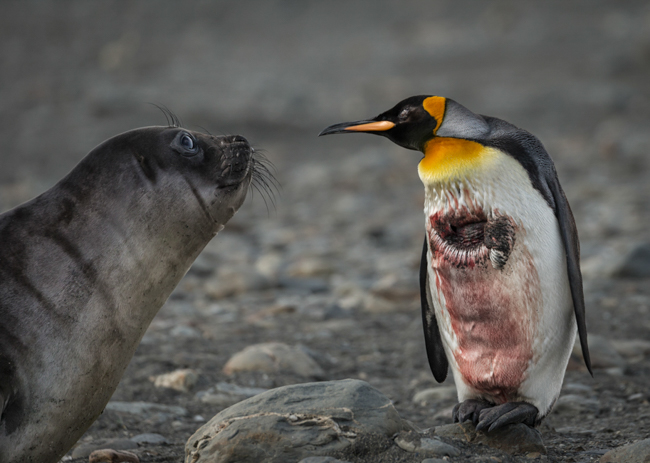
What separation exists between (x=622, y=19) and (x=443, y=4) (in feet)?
22.8

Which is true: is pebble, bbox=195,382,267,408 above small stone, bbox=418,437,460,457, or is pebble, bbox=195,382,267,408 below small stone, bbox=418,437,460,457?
below

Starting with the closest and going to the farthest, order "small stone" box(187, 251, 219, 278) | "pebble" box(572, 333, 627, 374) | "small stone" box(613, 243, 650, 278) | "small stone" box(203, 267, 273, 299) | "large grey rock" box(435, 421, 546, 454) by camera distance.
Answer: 1. "large grey rock" box(435, 421, 546, 454)
2. "pebble" box(572, 333, 627, 374)
3. "small stone" box(613, 243, 650, 278)
4. "small stone" box(203, 267, 273, 299)
5. "small stone" box(187, 251, 219, 278)

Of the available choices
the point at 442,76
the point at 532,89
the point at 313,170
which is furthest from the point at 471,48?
the point at 313,170

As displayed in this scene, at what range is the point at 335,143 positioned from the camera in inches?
546

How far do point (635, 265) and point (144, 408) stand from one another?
3.76 meters

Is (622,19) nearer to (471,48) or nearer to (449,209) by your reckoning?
(471,48)

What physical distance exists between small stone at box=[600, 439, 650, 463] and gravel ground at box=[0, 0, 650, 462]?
162mm

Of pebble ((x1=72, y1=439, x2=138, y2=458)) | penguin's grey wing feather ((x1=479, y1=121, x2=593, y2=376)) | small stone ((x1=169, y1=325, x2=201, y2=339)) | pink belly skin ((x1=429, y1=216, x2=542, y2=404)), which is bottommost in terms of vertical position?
small stone ((x1=169, y1=325, x2=201, y2=339))

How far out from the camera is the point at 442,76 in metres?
18.5

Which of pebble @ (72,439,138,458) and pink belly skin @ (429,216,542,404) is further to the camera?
pebble @ (72,439,138,458)

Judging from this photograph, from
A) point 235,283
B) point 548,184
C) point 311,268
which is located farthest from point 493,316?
point 311,268

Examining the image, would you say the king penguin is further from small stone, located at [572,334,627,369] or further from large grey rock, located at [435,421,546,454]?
small stone, located at [572,334,627,369]

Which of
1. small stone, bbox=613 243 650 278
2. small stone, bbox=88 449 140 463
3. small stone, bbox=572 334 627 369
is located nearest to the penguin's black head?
small stone, bbox=88 449 140 463

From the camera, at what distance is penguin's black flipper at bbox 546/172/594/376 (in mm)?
2641
